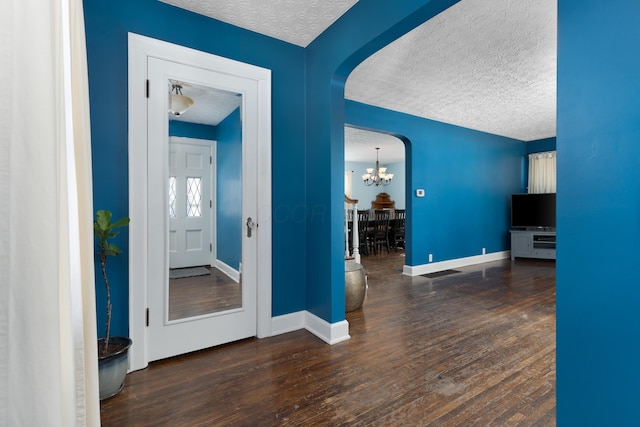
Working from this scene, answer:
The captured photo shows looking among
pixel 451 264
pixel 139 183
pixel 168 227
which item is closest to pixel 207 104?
pixel 139 183

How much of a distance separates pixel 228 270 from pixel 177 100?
4.46 feet

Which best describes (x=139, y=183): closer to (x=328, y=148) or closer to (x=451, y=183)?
(x=328, y=148)

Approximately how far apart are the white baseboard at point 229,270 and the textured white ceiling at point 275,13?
1893mm

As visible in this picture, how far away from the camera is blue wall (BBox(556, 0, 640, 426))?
102 cm

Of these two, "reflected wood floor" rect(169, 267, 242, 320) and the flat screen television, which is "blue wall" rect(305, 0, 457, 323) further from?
the flat screen television


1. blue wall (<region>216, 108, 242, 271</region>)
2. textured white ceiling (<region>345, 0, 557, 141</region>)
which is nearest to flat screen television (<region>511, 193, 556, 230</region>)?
textured white ceiling (<region>345, 0, 557, 141</region>)

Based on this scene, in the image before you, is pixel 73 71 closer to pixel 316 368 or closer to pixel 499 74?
pixel 316 368

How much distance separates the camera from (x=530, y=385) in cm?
188

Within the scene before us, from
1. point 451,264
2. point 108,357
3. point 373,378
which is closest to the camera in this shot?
point 108,357

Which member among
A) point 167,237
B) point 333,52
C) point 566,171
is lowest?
point 167,237

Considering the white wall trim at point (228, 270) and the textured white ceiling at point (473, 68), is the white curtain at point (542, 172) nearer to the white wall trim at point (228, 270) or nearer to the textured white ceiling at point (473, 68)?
the textured white ceiling at point (473, 68)

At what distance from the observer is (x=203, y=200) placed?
2.41m

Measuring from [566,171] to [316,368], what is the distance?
179 centimetres

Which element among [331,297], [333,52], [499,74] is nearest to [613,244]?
[331,297]
